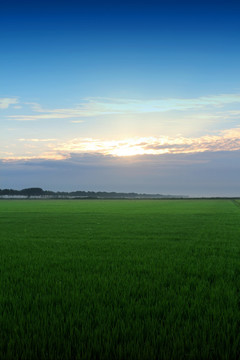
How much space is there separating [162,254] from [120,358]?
327 inches

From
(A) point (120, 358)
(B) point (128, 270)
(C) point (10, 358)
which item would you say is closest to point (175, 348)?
(A) point (120, 358)

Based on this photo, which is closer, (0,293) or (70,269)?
(0,293)

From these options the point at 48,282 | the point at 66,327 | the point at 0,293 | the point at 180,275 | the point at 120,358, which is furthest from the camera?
the point at 180,275

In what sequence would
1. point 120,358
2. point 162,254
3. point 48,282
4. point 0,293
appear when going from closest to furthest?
point 120,358, point 0,293, point 48,282, point 162,254

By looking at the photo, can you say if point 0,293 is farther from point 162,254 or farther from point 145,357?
point 162,254

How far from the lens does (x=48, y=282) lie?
7789 mm

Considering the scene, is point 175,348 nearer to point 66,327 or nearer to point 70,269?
point 66,327

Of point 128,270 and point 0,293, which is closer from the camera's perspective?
point 0,293

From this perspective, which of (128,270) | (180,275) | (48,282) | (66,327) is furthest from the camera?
(128,270)

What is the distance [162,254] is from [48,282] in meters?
5.69

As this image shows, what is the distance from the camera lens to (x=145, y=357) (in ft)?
13.6

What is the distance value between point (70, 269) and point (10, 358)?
5277 mm

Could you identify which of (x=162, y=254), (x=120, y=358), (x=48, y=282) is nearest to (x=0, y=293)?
(x=48, y=282)

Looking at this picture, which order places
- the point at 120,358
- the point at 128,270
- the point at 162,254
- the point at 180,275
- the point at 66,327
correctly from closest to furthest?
the point at 120,358 < the point at 66,327 < the point at 180,275 < the point at 128,270 < the point at 162,254
